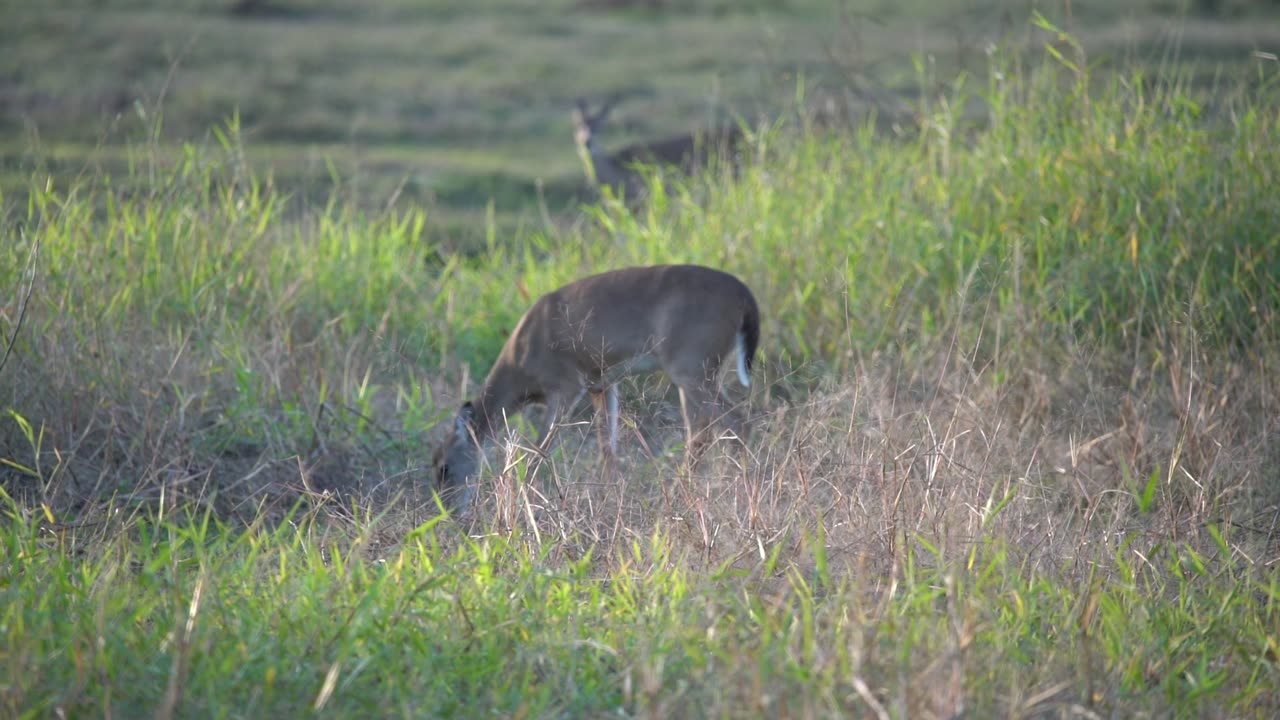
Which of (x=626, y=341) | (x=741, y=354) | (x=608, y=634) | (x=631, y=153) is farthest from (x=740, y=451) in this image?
(x=631, y=153)

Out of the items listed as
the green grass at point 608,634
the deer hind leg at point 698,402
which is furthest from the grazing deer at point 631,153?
the green grass at point 608,634

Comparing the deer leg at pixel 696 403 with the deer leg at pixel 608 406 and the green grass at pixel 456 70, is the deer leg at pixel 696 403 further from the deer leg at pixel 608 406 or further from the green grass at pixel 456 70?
the green grass at pixel 456 70

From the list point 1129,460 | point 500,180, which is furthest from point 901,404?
point 500,180

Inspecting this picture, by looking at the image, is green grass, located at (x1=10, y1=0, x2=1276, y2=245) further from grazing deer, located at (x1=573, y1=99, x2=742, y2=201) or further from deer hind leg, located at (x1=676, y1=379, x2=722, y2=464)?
deer hind leg, located at (x1=676, y1=379, x2=722, y2=464)

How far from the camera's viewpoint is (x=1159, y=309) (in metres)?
5.12

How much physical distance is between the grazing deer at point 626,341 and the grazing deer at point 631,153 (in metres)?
3.01

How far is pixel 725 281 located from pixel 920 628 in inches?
95.0

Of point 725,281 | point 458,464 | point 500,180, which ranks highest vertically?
point 725,281

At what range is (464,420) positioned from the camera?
4.75 m

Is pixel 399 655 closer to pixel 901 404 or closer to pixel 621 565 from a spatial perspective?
pixel 621 565

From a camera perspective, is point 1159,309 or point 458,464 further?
point 1159,309

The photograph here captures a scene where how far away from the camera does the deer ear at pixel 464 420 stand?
4645 mm

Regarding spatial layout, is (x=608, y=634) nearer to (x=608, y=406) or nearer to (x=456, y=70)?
(x=608, y=406)

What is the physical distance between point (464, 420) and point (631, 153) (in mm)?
5179
